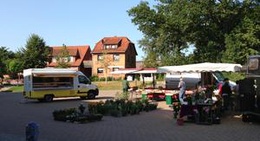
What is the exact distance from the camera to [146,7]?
142ft

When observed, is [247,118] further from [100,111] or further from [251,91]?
[100,111]

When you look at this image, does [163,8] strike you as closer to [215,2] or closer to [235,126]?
[215,2]

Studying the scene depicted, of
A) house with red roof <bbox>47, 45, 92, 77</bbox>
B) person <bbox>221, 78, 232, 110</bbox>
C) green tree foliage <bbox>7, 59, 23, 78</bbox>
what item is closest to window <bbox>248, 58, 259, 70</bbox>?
person <bbox>221, 78, 232, 110</bbox>

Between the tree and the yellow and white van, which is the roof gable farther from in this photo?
the yellow and white van

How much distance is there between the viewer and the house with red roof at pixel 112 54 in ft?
266

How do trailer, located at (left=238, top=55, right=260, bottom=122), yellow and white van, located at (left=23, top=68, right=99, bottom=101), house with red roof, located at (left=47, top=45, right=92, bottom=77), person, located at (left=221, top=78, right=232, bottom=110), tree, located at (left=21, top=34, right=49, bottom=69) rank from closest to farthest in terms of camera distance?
trailer, located at (left=238, top=55, right=260, bottom=122)
person, located at (left=221, top=78, right=232, bottom=110)
yellow and white van, located at (left=23, top=68, right=99, bottom=101)
tree, located at (left=21, top=34, right=49, bottom=69)
house with red roof, located at (left=47, top=45, right=92, bottom=77)

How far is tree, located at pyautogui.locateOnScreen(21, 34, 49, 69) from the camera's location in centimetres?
6988

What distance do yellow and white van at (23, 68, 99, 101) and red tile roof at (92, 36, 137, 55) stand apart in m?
49.7

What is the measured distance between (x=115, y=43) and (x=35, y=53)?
19095mm

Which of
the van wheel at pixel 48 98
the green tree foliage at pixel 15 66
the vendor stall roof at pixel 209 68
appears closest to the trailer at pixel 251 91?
A: the vendor stall roof at pixel 209 68

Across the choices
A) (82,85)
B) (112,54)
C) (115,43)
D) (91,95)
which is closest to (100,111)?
(82,85)

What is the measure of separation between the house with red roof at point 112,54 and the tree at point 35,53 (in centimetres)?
1263

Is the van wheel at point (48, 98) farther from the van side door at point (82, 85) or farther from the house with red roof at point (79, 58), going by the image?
the house with red roof at point (79, 58)

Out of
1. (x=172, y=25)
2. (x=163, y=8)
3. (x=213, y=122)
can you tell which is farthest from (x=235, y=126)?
(x=163, y=8)
